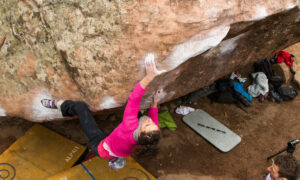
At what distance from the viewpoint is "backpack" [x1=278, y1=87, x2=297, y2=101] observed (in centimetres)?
499

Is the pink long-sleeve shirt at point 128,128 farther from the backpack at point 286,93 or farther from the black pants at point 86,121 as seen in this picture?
the backpack at point 286,93

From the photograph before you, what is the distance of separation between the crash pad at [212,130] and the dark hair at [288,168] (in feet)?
4.71

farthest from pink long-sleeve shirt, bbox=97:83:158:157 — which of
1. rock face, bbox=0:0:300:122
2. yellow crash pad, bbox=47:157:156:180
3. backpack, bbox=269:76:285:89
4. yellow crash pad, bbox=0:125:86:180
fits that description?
backpack, bbox=269:76:285:89

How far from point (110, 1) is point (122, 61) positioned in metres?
0.64

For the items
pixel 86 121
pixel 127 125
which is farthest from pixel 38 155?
pixel 127 125

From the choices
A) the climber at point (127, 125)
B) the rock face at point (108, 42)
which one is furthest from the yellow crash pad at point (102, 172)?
the rock face at point (108, 42)

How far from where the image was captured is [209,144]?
160 inches

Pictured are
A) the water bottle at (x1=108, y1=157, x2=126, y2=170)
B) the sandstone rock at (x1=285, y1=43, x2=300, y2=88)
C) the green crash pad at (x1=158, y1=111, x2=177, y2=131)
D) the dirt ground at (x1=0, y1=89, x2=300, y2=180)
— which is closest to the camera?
the water bottle at (x1=108, y1=157, x2=126, y2=170)

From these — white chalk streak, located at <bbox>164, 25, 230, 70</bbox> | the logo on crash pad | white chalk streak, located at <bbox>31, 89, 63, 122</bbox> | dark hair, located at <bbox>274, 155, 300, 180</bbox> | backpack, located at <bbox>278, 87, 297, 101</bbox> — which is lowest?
backpack, located at <bbox>278, 87, 297, 101</bbox>

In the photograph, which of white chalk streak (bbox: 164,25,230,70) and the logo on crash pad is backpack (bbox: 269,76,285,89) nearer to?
white chalk streak (bbox: 164,25,230,70)

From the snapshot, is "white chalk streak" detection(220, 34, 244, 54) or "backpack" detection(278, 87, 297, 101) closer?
"white chalk streak" detection(220, 34, 244, 54)

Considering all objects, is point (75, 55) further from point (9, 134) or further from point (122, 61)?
point (9, 134)

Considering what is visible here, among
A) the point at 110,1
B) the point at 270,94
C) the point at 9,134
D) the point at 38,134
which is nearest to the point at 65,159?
the point at 38,134

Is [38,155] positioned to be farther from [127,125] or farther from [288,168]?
[288,168]
